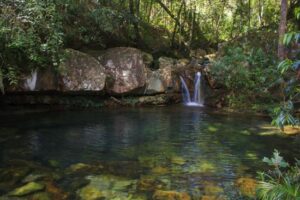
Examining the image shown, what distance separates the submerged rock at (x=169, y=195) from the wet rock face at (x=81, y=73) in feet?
25.5

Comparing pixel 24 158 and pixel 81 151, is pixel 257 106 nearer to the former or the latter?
pixel 81 151

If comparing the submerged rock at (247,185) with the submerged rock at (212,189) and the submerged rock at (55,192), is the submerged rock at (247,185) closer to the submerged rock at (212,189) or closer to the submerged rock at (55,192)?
the submerged rock at (212,189)

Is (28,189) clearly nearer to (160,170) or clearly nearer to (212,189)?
(160,170)

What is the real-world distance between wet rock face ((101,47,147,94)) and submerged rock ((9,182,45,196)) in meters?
7.98

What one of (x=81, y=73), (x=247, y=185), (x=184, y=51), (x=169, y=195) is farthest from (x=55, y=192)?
(x=184, y=51)

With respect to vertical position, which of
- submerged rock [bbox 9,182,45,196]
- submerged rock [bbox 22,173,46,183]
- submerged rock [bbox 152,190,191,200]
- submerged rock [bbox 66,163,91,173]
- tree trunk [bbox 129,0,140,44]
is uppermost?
tree trunk [bbox 129,0,140,44]

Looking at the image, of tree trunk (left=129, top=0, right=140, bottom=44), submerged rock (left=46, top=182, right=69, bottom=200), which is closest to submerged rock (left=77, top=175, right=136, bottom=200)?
submerged rock (left=46, top=182, right=69, bottom=200)

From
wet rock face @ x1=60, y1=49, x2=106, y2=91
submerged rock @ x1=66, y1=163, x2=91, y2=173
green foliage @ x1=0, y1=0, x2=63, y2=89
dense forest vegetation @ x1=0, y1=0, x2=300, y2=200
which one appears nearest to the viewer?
dense forest vegetation @ x1=0, y1=0, x2=300, y2=200

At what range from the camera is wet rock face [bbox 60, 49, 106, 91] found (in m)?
12.2

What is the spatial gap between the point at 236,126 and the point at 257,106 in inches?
111

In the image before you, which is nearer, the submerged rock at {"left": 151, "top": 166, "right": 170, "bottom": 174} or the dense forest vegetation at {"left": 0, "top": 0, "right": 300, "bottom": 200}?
the dense forest vegetation at {"left": 0, "top": 0, "right": 300, "bottom": 200}

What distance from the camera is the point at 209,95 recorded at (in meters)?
14.8

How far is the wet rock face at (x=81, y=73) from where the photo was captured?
12.2 meters

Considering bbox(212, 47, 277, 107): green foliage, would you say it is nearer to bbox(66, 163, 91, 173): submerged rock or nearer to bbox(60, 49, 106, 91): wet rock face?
bbox(60, 49, 106, 91): wet rock face
